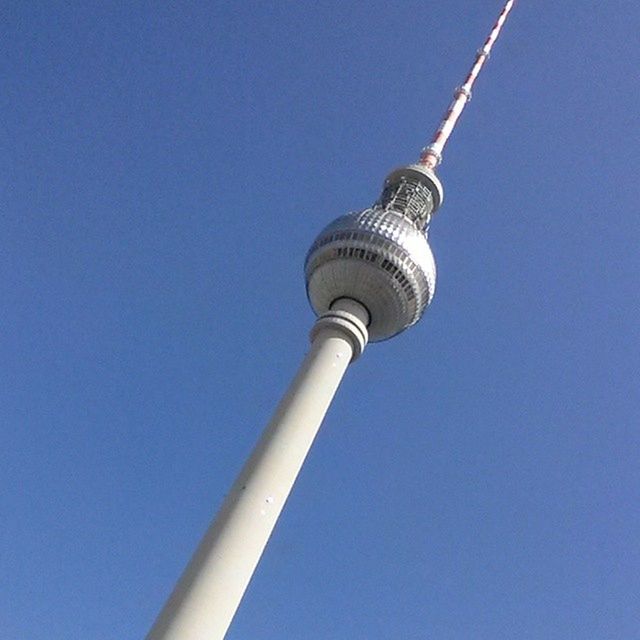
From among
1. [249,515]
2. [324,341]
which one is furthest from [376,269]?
[249,515]

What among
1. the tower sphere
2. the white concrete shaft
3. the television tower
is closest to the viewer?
the white concrete shaft

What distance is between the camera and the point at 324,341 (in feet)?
108

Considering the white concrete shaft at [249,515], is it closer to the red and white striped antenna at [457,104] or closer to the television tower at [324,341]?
the television tower at [324,341]

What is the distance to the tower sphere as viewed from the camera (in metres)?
36.3

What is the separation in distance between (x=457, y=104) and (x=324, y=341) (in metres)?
27.8

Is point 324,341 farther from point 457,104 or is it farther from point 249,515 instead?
point 457,104

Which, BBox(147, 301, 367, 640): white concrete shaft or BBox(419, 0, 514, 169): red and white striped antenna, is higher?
BBox(419, 0, 514, 169): red and white striped antenna

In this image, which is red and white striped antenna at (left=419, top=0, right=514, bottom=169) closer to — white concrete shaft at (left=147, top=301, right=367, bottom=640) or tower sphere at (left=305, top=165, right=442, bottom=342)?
tower sphere at (left=305, top=165, right=442, bottom=342)

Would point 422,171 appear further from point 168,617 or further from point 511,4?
point 168,617

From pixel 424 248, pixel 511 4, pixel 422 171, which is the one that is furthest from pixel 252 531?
pixel 511 4

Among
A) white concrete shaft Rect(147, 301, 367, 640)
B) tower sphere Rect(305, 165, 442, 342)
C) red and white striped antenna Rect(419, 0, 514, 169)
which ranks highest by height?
red and white striped antenna Rect(419, 0, 514, 169)

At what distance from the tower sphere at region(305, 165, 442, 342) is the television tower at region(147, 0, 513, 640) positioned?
0.19 ft

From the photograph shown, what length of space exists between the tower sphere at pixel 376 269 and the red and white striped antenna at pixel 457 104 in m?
10.8

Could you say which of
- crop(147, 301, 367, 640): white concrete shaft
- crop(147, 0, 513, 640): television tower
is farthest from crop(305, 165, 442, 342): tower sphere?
crop(147, 301, 367, 640): white concrete shaft
